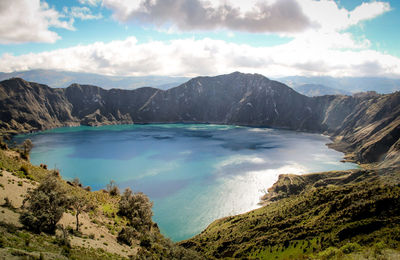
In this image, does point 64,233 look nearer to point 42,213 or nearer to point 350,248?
point 42,213

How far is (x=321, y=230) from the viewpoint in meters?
42.9

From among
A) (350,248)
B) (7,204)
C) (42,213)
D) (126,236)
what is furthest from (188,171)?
(42,213)

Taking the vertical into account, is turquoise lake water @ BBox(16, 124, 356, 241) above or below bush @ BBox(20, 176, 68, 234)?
below

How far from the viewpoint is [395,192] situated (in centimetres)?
4281

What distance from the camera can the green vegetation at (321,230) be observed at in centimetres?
3559

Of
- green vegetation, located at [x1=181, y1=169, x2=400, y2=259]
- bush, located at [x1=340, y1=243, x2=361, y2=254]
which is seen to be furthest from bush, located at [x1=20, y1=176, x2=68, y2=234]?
bush, located at [x1=340, y1=243, x2=361, y2=254]

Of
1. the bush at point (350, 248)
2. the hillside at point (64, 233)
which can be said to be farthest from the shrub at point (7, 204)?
the bush at point (350, 248)

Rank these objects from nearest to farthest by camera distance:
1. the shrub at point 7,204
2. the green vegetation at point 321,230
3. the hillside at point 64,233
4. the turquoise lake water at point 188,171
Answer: the hillside at point 64,233 → the shrub at point 7,204 → the green vegetation at point 321,230 → the turquoise lake water at point 188,171

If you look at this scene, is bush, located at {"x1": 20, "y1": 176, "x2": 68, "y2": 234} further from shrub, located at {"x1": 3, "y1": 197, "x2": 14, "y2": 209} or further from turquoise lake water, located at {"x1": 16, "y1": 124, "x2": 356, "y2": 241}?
turquoise lake water, located at {"x1": 16, "y1": 124, "x2": 356, "y2": 241}

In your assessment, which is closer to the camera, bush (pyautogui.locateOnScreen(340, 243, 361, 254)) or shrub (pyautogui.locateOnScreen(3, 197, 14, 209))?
shrub (pyautogui.locateOnScreen(3, 197, 14, 209))

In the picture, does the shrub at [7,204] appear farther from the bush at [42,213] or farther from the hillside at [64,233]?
the bush at [42,213]

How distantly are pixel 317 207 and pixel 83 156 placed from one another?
152 m

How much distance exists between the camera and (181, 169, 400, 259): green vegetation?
1401 inches

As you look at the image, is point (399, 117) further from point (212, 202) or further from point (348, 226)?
point (348, 226)
